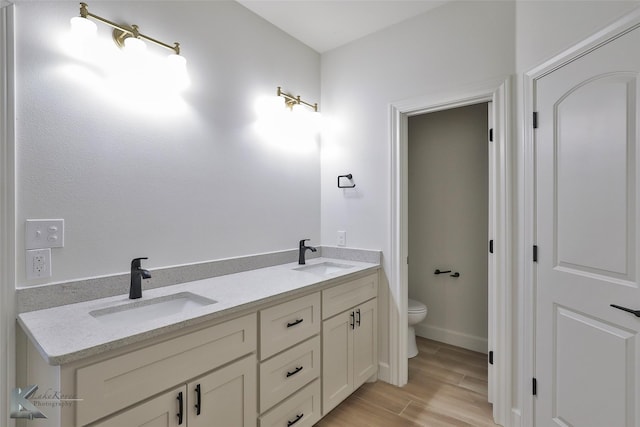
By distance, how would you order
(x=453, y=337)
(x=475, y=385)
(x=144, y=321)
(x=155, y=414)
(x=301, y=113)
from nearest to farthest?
1. (x=155, y=414)
2. (x=144, y=321)
3. (x=475, y=385)
4. (x=301, y=113)
5. (x=453, y=337)

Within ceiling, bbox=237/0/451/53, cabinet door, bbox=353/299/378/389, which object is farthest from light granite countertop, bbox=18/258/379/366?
ceiling, bbox=237/0/451/53

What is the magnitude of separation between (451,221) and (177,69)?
2.70 meters

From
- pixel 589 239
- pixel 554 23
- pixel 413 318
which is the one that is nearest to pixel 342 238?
pixel 413 318

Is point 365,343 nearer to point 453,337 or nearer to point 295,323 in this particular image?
point 295,323

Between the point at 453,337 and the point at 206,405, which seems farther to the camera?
the point at 453,337

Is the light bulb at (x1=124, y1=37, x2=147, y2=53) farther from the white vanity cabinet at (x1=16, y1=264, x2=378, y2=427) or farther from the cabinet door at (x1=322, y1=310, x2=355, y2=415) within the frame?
the cabinet door at (x1=322, y1=310, x2=355, y2=415)

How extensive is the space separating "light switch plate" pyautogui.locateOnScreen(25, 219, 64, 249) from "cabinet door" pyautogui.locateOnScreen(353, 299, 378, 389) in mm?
1709

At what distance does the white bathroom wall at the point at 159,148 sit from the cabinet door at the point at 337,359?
2.47 ft

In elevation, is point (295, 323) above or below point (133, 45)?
below

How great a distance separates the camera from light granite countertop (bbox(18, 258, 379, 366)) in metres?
0.96

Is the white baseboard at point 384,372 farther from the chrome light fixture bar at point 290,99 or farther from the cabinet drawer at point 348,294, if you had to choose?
the chrome light fixture bar at point 290,99

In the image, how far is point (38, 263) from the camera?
4.24ft

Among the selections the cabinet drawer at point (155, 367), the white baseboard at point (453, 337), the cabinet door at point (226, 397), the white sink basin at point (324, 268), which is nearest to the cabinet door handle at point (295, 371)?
the cabinet door at point (226, 397)

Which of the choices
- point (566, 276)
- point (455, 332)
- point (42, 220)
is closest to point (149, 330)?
point (42, 220)
